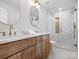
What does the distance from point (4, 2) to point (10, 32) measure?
0.64 meters

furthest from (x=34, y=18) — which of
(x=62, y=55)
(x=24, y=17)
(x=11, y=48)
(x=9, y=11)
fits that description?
(x=11, y=48)

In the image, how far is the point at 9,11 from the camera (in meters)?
2.26

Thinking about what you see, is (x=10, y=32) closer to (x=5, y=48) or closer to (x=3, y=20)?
(x=3, y=20)

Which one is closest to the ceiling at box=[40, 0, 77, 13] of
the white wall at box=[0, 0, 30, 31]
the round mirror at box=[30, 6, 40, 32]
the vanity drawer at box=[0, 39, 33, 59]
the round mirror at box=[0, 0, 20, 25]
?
the round mirror at box=[30, 6, 40, 32]

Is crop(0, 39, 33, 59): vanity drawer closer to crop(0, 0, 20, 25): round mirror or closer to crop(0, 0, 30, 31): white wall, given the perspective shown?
crop(0, 0, 20, 25): round mirror

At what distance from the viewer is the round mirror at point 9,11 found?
2.01m

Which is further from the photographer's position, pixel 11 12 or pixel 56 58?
pixel 56 58

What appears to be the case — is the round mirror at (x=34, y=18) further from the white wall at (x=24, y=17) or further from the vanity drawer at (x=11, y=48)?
the vanity drawer at (x=11, y=48)

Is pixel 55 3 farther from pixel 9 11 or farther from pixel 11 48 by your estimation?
pixel 11 48

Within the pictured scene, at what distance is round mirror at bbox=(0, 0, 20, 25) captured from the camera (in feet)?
6.60

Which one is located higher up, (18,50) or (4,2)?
(4,2)

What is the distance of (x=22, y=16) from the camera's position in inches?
116

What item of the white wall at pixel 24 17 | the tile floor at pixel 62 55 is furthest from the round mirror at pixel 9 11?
the tile floor at pixel 62 55

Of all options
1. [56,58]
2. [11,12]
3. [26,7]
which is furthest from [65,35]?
[11,12]
